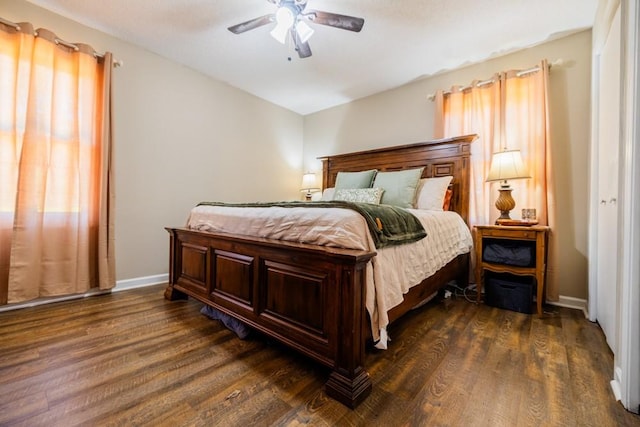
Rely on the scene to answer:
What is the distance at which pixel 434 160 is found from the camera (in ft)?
10.3

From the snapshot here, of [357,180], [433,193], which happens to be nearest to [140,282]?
[357,180]

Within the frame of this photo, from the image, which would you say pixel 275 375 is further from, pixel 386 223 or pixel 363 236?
pixel 386 223

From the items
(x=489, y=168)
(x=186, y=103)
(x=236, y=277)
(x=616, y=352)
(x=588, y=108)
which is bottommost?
(x=616, y=352)

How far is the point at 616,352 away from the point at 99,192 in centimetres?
384

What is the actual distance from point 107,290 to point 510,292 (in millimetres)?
3711

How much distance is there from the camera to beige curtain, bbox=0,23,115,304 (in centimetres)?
218

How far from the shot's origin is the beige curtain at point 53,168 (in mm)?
2176

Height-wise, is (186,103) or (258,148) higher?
(186,103)

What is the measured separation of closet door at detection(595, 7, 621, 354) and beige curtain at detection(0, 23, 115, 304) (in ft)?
12.6

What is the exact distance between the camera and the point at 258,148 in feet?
13.6

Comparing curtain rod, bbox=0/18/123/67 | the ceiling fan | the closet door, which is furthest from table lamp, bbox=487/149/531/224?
curtain rod, bbox=0/18/123/67

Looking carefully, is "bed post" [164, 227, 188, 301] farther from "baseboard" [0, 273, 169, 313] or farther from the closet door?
the closet door

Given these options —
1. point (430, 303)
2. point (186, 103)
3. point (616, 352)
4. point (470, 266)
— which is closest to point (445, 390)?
point (616, 352)

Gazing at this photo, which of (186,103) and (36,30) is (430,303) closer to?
(186,103)
